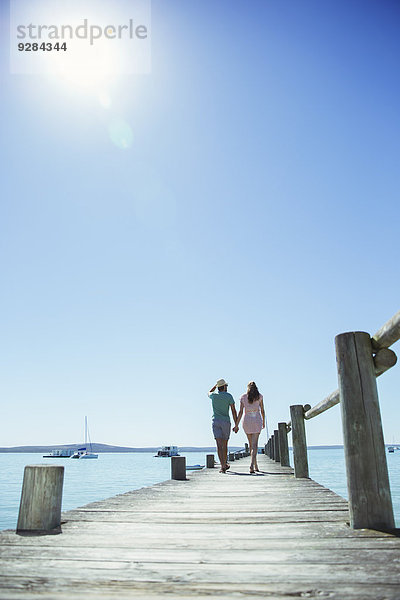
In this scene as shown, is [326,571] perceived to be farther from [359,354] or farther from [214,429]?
[214,429]

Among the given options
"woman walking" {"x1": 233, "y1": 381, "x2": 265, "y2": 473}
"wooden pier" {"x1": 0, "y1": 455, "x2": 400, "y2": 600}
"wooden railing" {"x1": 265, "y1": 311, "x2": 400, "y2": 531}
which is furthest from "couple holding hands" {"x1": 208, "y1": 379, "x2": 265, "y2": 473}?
"wooden railing" {"x1": 265, "y1": 311, "x2": 400, "y2": 531}

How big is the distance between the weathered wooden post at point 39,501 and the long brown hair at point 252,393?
5514 millimetres

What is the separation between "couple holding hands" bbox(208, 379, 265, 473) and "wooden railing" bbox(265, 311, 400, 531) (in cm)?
544

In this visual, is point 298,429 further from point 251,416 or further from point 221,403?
point 221,403

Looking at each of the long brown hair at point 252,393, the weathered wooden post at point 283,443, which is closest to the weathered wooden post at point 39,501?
the long brown hair at point 252,393

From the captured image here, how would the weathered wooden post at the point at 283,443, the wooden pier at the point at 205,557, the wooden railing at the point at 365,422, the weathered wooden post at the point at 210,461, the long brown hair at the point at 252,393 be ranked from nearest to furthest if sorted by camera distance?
1. the wooden pier at the point at 205,557
2. the wooden railing at the point at 365,422
3. the long brown hair at the point at 252,393
4. the weathered wooden post at the point at 283,443
5. the weathered wooden post at the point at 210,461

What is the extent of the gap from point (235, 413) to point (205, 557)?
6.35 m

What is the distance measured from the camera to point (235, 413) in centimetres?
861

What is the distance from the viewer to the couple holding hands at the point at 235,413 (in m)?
8.39

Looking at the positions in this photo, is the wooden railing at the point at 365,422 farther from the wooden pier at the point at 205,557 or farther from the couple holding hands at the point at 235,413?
the couple holding hands at the point at 235,413

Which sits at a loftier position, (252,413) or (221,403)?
(221,403)

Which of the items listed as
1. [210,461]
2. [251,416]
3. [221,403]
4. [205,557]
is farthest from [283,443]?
[205,557]

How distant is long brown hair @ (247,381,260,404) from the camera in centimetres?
832

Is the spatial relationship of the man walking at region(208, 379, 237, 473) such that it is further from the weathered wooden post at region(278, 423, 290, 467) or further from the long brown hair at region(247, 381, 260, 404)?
the weathered wooden post at region(278, 423, 290, 467)
